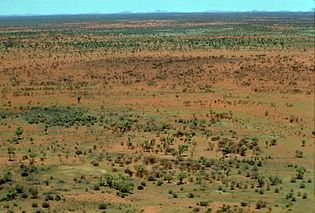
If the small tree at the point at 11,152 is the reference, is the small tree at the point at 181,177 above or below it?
above

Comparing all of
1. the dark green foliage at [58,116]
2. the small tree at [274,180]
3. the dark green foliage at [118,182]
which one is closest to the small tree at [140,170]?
the dark green foliage at [118,182]

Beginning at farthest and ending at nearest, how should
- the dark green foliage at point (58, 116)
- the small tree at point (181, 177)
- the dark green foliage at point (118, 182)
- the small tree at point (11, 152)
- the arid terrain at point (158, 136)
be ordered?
the dark green foliage at point (58, 116) < the small tree at point (11, 152) < the small tree at point (181, 177) < the dark green foliage at point (118, 182) < the arid terrain at point (158, 136)

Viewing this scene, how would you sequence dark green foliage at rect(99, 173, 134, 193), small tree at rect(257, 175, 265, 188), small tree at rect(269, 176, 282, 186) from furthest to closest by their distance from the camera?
small tree at rect(269, 176, 282, 186)
small tree at rect(257, 175, 265, 188)
dark green foliage at rect(99, 173, 134, 193)

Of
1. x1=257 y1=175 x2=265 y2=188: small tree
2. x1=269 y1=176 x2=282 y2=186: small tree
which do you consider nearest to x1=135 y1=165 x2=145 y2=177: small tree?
x1=257 y1=175 x2=265 y2=188: small tree

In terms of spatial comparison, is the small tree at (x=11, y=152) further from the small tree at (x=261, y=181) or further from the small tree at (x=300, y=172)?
the small tree at (x=300, y=172)

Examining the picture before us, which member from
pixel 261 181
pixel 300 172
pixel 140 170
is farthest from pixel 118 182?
pixel 300 172

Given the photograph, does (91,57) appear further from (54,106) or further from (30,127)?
(30,127)

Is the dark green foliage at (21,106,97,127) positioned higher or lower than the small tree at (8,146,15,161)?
lower

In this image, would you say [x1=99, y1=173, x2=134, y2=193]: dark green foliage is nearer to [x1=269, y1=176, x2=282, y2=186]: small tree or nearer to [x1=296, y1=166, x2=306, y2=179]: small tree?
[x1=269, y1=176, x2=282, y2=186]: small tree
